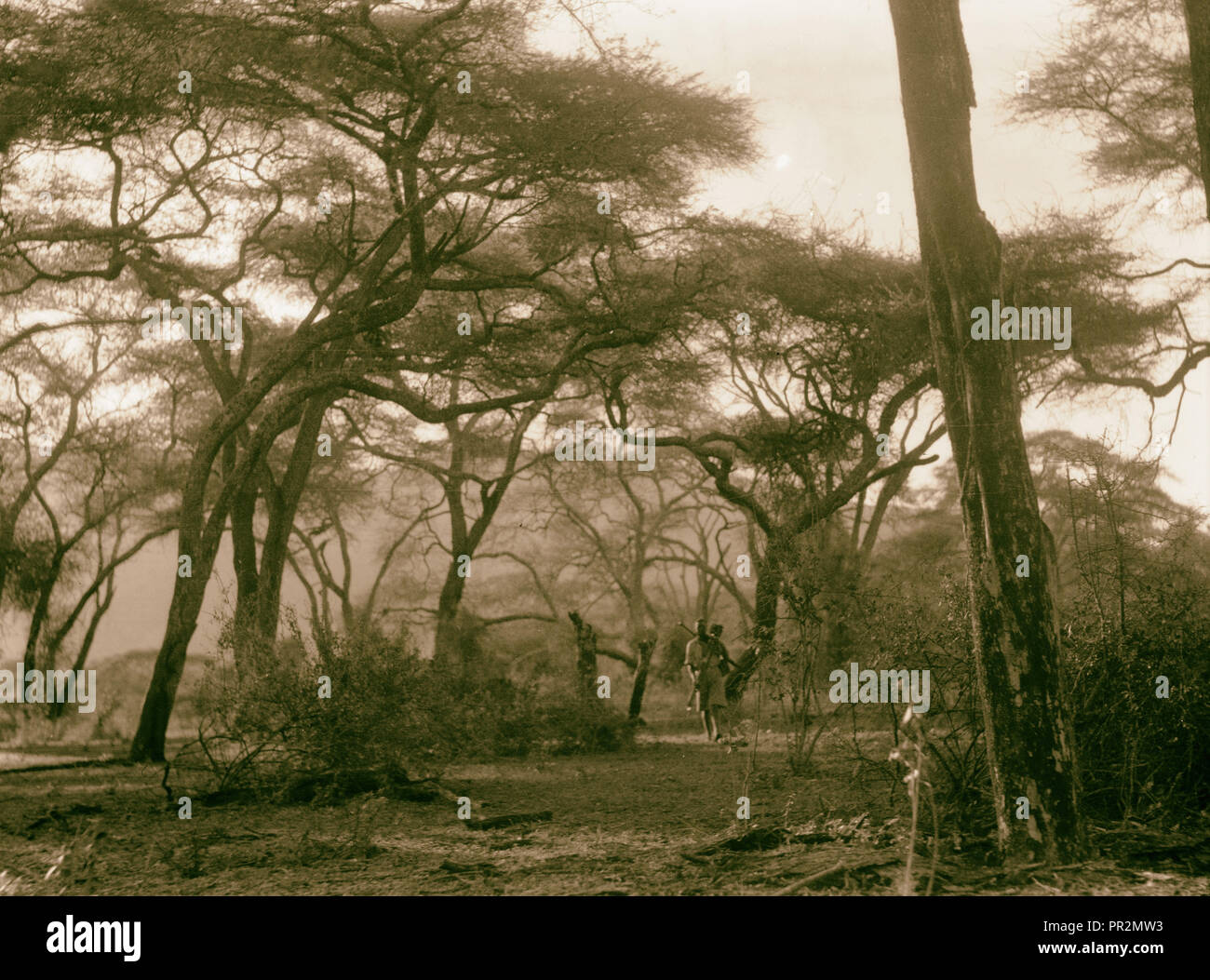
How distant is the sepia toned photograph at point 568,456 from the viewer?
6.43 metres

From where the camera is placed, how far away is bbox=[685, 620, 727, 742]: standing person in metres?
14.8

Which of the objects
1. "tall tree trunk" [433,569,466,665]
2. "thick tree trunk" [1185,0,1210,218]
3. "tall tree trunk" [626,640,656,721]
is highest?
"thick tree trunk" [1185,0,1210,218]

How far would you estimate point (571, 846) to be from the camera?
7.48 m

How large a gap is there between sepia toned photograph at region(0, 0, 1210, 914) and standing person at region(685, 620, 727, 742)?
2.1 inches

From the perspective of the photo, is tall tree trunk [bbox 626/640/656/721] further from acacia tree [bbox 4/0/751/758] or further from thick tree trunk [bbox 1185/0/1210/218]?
thick tree trunk [bbox 1185/0/1210/218]

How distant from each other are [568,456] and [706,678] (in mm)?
9831

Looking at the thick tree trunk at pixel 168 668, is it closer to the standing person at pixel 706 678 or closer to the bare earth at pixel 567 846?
the bare earth at pixel 567 846

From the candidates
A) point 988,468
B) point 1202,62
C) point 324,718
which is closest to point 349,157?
point 324,718

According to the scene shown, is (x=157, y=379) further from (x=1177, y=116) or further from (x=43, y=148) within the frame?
(x=1177, y=116)

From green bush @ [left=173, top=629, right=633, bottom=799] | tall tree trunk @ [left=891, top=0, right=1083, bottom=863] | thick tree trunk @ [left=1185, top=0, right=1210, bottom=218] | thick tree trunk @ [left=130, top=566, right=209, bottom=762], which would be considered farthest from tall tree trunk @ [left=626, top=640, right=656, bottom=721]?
tall tree trunk @ [left=891, top=0, right=1083, bottom=863]

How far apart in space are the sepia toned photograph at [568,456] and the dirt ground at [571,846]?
0.05m

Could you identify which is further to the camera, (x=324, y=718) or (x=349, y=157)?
(x=349, y=157)

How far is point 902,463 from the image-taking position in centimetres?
1752

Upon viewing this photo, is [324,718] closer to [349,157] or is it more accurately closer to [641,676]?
[641,676]
